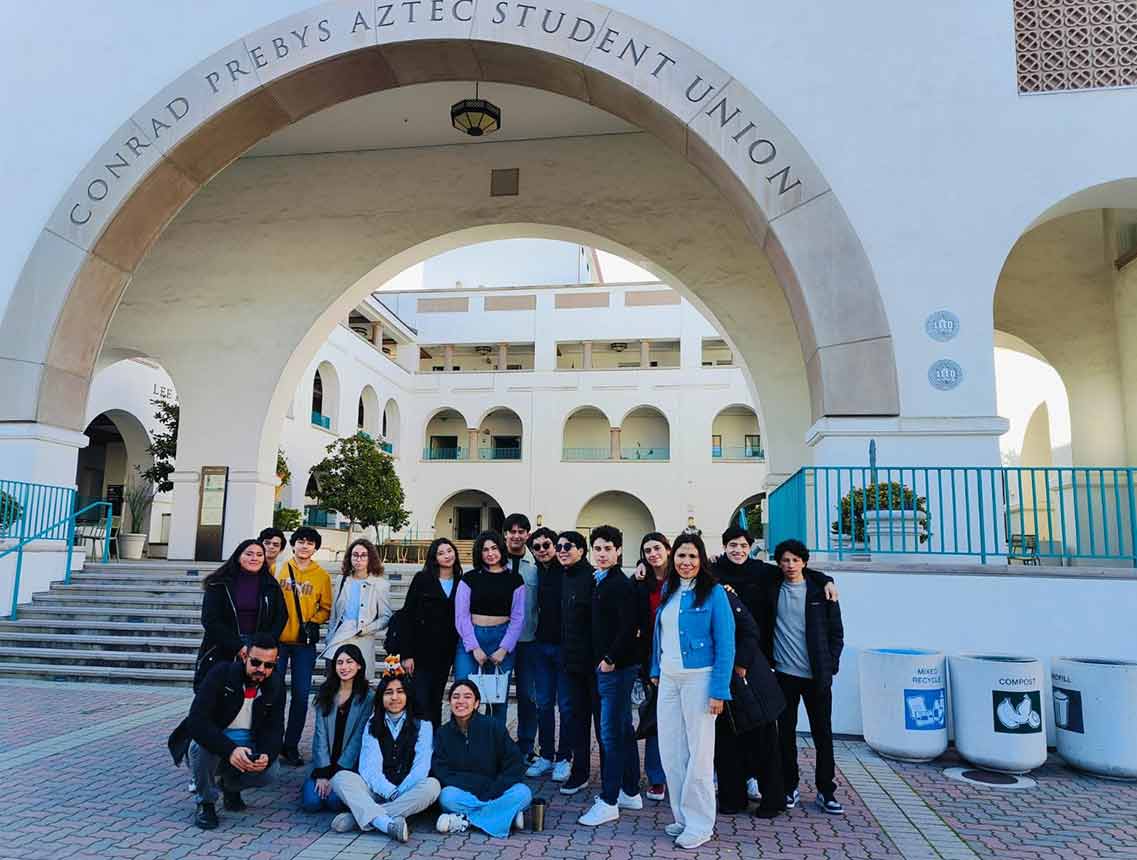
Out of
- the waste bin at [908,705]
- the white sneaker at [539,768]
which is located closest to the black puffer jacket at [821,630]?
the waste bin at [908,705]

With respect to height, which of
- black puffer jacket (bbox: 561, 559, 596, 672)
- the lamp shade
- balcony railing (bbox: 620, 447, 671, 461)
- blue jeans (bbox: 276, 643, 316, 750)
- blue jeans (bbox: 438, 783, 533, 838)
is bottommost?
blue jeans (bbox: 438, 783, 533, 838)

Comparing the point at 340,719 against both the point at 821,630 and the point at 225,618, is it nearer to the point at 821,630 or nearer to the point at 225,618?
the point at 225,618

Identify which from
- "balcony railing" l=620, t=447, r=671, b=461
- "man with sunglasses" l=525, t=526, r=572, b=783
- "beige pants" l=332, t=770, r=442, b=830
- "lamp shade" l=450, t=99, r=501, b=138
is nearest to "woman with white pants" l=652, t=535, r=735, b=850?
"man with sunglasses" l=525, t=526, r=572, b=783

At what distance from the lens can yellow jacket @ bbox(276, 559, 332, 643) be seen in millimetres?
6027

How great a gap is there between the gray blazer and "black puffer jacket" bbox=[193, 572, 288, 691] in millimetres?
603

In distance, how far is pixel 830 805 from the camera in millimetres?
5156

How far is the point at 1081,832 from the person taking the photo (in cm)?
489

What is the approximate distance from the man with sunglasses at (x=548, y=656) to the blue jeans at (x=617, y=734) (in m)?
0.48

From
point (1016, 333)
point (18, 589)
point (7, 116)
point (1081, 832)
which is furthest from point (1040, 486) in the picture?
point (7, 116)

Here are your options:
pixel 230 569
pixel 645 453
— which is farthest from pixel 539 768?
pixel 645 453

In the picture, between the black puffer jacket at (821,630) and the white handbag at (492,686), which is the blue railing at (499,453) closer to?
the white handbag at (492,686)

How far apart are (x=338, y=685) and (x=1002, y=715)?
4405mm

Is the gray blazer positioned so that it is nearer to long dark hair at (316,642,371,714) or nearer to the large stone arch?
long dark hair at (316,642,371,714)

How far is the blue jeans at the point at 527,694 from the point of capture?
5.89m
